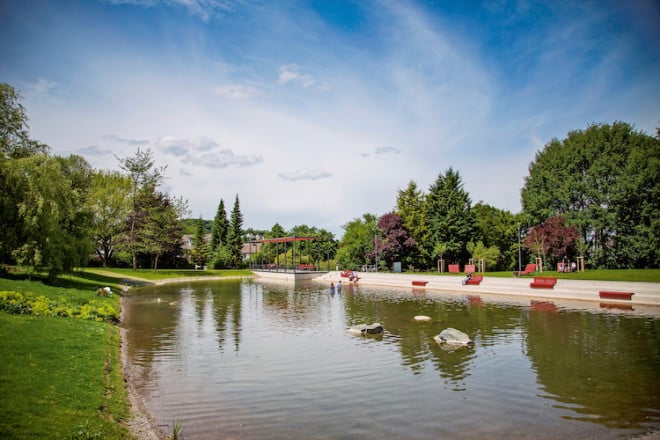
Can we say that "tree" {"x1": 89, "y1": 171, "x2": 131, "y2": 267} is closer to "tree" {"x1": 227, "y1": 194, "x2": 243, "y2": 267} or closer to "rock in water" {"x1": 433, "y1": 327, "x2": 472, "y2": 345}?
"tree" {"x1": 227, "y1": 194, "x2": 243, "y2": 267}

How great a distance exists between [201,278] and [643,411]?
192 feet

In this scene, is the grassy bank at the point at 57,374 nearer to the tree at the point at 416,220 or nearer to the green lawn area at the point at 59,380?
the green lawn area at the point at 59,380

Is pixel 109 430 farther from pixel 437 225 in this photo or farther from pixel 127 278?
pixel 437 225

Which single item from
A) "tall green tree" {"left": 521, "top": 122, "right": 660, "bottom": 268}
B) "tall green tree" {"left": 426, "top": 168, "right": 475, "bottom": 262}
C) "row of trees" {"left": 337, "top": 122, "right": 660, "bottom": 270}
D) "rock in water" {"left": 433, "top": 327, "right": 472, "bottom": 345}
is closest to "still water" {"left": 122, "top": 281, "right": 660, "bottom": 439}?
"rock in water" {"left": 433, "top": 327, "right": 472, "bottom": 345}

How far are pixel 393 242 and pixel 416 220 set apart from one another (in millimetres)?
6960

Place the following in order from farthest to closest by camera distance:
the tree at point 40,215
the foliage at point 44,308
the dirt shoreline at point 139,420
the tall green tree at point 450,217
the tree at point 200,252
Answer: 1. the tree at point 200,252
2. the tall green tree at point 450,217
3. the tree at point 40,215
4. the foliage at point 44,308
5. the dirt shoreline at point 139,420

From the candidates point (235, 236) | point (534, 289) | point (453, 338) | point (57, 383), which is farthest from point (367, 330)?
point (235, 236)

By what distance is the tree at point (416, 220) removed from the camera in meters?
61.8

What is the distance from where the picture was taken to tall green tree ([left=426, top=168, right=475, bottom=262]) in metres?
58.1

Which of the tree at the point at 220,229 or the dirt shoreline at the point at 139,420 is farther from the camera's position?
the tree at the point at 220,229

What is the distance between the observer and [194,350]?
1653 centimetres

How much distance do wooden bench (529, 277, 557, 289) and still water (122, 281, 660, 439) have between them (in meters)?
8.67

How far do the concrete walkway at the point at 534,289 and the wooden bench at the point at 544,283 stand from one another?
0.33 meters

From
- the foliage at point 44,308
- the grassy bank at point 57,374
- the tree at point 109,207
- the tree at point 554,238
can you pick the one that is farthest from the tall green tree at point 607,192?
the tree at point 109,207
